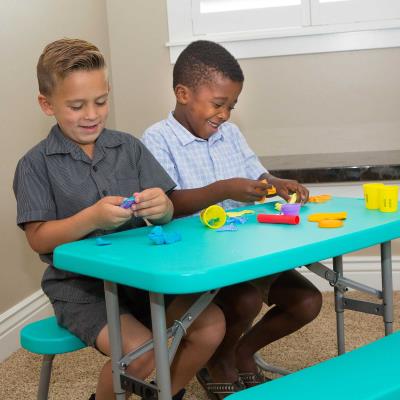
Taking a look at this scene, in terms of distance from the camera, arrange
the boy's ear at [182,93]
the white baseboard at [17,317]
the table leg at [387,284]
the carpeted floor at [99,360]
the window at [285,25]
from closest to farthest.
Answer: the table leg at [387,284], the boy's ear at [182,93], the carpeted floor at [99,360], the white baseboard at [17,317], the window at [285,25]

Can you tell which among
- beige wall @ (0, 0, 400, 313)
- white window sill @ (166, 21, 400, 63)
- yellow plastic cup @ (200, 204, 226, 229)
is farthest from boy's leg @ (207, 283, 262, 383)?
white window sill @ (166, 21, 400, 63)

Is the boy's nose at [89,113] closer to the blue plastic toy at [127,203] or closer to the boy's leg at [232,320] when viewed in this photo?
the blue plastic toy at [127,203]

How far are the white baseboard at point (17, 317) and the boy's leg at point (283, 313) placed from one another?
2.92ft

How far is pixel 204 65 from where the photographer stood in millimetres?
1875

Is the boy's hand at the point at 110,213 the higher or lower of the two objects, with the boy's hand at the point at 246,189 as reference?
higher

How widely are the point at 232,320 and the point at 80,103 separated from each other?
68 cm

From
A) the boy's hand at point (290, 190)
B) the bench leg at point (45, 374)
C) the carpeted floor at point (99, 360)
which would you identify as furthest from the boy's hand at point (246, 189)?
the carpeted floor at point (99, 360)

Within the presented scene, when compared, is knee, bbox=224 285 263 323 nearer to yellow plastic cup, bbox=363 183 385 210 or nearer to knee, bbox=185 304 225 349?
knee, bbox=185 304 225 349

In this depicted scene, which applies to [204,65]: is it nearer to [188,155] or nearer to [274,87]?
[188,155]

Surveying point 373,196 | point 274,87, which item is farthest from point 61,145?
point 274,87

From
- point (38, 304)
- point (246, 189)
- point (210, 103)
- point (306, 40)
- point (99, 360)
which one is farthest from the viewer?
point (306, 40)

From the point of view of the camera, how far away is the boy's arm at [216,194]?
5.36 ft

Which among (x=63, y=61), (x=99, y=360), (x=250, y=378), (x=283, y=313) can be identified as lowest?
(x=99, y=360)

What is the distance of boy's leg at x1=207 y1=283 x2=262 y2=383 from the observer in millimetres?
1751
